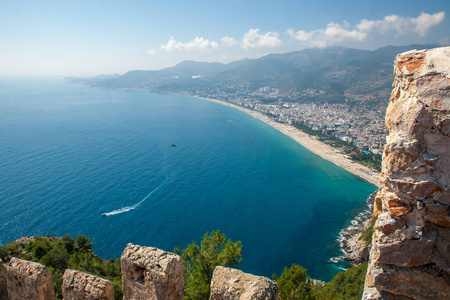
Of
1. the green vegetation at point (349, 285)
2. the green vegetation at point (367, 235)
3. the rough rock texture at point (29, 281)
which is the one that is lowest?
the green vegetation at point (367, 235)

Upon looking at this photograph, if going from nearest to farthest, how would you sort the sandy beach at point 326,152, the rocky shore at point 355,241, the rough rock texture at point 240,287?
the rough rock texture at point 240,287
the rocky shore at point 355,241
the sandy beach at point 326,152

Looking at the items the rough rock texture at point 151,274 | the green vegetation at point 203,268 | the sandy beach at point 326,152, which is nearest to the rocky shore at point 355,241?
the green vegetation at point 203,268

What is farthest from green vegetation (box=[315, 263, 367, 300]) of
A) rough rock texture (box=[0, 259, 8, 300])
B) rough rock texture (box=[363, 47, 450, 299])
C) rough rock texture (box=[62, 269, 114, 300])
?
rough rock texture (box=[0, 259, 8, 300])

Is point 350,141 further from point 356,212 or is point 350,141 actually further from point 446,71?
point 446,71

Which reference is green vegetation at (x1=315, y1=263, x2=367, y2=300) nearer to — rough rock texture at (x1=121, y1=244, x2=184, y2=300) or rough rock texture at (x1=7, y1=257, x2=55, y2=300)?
rough rock texture at (x1=121, y1=244, x2=184, y2=300)

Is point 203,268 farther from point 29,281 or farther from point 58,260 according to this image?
point 58,260

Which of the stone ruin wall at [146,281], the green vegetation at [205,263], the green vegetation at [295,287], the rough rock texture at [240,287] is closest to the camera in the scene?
the rough rock texture at [240,287]

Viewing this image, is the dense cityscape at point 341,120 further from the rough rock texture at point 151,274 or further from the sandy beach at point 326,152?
the rough rock texture at point 151,274
